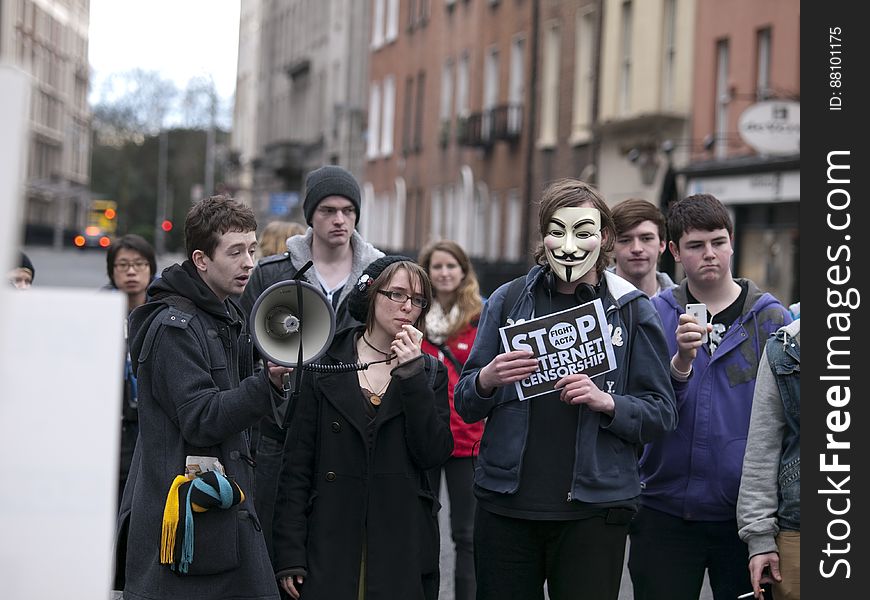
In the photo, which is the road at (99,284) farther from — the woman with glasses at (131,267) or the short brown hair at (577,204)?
the short brown hair at (577,204)

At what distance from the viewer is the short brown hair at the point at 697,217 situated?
18.7 ft

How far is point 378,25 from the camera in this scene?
53.2 metres

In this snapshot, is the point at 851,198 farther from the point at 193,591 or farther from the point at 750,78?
the point at 750,78

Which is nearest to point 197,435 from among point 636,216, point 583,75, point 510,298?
point 510,298

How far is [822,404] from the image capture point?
450cm

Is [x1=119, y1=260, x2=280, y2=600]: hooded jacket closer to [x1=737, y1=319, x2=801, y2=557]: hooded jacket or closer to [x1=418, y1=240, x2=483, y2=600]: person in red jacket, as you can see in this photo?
[x1=737, y1=319, x2=801, y2=557]: hooded jacket

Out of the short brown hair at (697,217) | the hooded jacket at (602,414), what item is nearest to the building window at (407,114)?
the short brown hair at (697,217)

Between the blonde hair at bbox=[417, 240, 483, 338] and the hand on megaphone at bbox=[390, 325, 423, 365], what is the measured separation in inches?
130

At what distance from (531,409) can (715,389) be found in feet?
2.84

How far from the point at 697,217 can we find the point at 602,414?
3.32 ft

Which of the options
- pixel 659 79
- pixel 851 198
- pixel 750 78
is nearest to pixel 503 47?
pixel 659 79

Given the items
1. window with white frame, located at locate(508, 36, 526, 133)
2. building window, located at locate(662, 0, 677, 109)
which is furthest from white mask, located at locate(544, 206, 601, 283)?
window with white frame, located at locate(508, 36, 526, 133)

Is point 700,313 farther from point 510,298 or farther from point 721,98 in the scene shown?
point 721,98

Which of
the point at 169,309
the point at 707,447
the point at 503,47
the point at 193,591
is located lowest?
the point at 193,591
